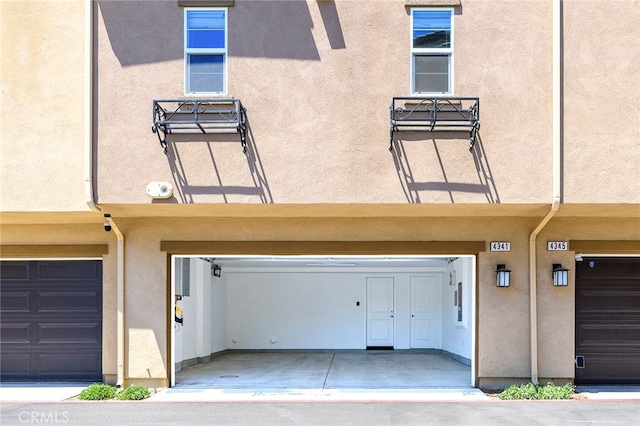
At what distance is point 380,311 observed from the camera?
1967 cm

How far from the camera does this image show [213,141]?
35.6ft

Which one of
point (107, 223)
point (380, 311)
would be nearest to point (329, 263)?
point (380, 311)

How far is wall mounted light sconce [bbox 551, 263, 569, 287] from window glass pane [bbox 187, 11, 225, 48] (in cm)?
687

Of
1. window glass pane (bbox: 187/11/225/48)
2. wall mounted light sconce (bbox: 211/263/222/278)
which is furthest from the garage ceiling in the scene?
window glass pane (bbox: 187/11/225/48)

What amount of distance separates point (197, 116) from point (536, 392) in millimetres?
7150

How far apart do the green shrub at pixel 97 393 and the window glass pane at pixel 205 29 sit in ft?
19.4

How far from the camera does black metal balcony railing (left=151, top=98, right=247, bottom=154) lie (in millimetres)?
10711

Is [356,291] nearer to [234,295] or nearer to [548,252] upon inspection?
[234,295]

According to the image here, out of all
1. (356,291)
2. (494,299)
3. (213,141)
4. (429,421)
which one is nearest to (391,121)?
(213,141)

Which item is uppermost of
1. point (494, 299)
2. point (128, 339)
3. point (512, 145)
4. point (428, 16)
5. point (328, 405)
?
point (428, 16)

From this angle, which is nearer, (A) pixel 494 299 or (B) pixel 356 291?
(A) pixel 494 299

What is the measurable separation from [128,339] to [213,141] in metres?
3.95

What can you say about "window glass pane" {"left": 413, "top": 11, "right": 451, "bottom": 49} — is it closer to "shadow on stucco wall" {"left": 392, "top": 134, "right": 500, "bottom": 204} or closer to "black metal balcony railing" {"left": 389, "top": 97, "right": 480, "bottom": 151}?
"black metal balcony railing" {"left": 389, "top": 97, "right": 480, "bottom": 151}

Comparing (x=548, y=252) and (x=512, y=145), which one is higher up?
(x=512, y=145)
